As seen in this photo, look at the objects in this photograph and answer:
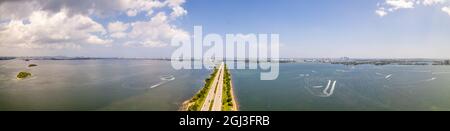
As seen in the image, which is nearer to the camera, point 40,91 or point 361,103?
point 361,103

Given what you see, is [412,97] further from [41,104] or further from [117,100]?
[41,104]

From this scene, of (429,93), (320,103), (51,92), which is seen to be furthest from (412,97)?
(51,92)

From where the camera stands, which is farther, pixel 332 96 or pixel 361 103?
pixel 332 96
